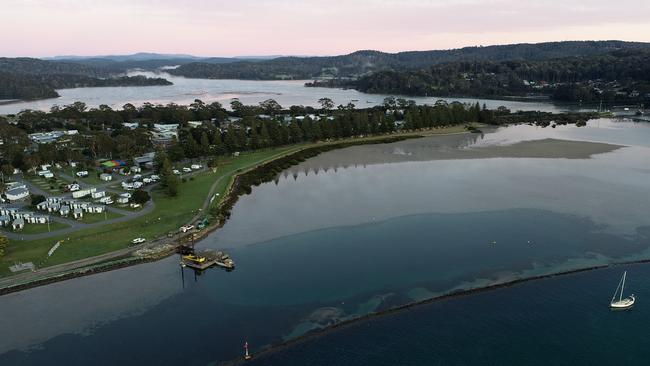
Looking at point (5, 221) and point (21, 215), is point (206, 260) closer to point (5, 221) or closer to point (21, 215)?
point (21, 215)

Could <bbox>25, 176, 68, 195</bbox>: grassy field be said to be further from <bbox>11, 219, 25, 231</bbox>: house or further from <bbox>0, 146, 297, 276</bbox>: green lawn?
<bbox>0, 146, 297, 276</bbox>: green lawn

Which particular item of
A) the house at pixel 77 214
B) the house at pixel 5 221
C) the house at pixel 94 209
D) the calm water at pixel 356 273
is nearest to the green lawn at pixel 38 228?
the house at pixel 5 221

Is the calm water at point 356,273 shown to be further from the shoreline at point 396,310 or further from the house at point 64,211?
the house at point 64,211

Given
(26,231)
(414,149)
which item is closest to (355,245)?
(26,231)

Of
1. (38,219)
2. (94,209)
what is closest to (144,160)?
(94,209)

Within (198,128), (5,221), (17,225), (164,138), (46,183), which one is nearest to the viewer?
(17,225)

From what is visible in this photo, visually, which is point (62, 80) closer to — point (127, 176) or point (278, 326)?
point (127, 176)

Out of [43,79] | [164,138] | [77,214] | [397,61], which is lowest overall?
[77,214]
